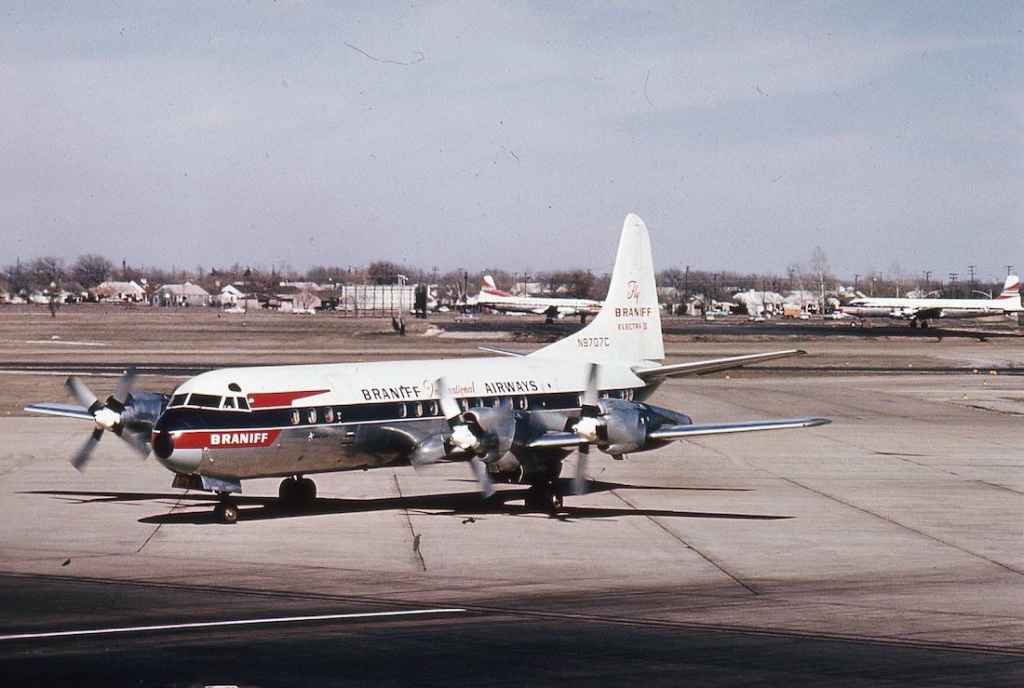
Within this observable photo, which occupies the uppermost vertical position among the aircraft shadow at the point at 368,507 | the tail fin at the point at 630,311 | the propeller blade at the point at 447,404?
the tail fin at the point at 630,311

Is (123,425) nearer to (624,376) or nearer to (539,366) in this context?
(539,366)

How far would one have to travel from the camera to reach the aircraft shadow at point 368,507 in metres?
30.2

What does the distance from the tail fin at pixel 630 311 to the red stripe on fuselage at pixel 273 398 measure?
9.87 m

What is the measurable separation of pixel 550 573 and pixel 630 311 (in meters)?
15.0

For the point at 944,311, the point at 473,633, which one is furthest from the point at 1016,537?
the point at 944,311

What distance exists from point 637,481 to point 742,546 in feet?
34.2

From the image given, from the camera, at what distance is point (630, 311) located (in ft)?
123

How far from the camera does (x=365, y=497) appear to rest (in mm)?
33188

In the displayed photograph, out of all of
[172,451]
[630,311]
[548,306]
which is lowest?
[548,306]

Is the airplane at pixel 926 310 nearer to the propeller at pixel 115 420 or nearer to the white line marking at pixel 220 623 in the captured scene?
the propeller at pixel 115 420

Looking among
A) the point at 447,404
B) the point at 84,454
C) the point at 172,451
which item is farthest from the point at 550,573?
the point at 84,454

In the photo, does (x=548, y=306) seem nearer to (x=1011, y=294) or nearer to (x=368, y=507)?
(x=1011, y=294)

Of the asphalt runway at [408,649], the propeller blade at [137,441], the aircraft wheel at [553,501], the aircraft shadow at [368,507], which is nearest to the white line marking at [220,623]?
the asphalt runway at [408,649]

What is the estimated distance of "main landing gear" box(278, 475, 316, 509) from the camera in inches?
1229
